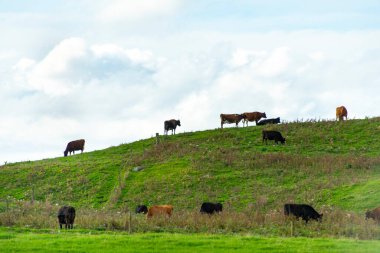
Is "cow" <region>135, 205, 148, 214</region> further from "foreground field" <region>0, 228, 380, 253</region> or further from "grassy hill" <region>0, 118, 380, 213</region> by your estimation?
"foreground field" <region>0, 228, 380, 253</region>

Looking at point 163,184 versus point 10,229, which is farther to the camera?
point 163,184

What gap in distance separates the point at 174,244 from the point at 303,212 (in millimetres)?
11110

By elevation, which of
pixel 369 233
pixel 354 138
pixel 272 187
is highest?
pixel 354 138

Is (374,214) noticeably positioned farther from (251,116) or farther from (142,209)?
(251,116)

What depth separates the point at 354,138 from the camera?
5962cm

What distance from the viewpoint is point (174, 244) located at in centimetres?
2561

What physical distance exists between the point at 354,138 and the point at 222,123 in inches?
720

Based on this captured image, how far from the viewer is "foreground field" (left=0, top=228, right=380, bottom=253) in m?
24.5

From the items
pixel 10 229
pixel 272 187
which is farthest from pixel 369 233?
pixel 272 187

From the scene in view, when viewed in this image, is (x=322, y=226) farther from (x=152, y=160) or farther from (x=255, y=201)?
(x=152, y=160)

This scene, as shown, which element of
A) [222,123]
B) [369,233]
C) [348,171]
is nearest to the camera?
[369,233]

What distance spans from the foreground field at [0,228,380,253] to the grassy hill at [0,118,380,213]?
546 inches

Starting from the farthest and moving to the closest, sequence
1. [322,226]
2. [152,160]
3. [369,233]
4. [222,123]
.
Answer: [222,123] < [152,160] < [322,226] < [369,233]

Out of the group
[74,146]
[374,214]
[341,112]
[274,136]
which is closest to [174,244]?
[374,214]
